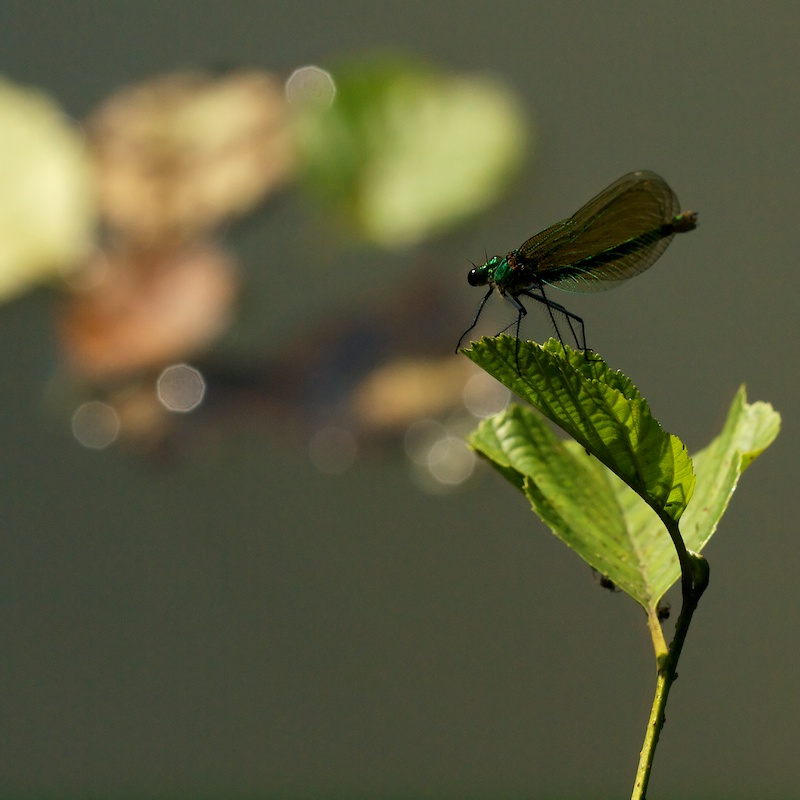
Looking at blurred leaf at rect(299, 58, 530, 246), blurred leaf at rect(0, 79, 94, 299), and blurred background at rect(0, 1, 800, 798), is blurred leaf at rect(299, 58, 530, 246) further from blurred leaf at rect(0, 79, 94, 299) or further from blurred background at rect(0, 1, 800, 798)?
blurred leaf at rect(0, 79, 94, 299)

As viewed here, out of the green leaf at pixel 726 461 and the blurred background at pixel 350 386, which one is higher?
the blurred background at pixel 350 386

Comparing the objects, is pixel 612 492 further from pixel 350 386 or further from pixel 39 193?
pixel 39 193

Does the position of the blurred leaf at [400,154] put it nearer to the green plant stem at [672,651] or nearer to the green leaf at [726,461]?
the green leaf at [726,461]

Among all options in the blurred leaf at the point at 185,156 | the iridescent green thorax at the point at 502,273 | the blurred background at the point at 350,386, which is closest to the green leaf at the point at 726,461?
the iridescent green thorax at the point at 502,273

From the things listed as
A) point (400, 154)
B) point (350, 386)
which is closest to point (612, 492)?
point (350, 386)

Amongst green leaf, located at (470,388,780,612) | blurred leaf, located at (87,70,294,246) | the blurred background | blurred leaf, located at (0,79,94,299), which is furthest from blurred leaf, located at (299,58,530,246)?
green leaf, located at (470,388,780,612)

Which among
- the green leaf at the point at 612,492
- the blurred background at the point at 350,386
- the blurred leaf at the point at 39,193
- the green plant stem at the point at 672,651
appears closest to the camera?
the green plant stem at the point at 672,651

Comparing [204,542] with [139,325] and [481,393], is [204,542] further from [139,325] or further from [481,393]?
[481,393]

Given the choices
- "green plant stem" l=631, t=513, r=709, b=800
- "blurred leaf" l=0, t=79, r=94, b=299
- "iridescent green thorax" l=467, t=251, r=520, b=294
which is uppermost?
"blurred leaf" l=0, t=79, r=94, b=299
